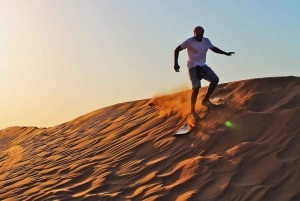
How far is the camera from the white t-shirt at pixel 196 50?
21.6 ft

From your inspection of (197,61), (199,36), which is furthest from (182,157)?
(199,36)

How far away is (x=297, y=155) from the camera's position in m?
4.81

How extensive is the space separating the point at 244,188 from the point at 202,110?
8.38 feet

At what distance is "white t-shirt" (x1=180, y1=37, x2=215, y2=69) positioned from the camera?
21.6ft

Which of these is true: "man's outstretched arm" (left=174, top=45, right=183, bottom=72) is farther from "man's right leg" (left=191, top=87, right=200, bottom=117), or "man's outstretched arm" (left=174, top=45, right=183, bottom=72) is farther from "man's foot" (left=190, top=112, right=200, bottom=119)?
"man's foot" (left=190, top=112, right=200, bottom=119)

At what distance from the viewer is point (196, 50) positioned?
21.6 feet

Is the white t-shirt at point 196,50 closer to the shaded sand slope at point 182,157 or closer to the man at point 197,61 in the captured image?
the man at point 197,61

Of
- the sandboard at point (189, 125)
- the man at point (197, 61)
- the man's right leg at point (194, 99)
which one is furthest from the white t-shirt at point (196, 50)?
the sandboard at point (189, 125)

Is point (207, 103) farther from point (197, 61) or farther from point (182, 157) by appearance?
point (182, 157)

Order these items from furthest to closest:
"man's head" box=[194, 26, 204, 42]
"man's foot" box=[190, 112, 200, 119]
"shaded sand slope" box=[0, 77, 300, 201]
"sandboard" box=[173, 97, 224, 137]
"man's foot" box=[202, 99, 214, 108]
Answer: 1. "man's foot" box=[202, 99, 214, 108]
2. "man's foot" box=[190, 112, 200, 119]
3. "man's head" box=[194, 26, 204, 42]
4. "sandboard" box=[173, 97, 224, 137]
5. "shaded sand slope" box=[0, 77, 300, 201]

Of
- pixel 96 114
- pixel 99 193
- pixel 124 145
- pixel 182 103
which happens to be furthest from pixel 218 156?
pixel 96 114

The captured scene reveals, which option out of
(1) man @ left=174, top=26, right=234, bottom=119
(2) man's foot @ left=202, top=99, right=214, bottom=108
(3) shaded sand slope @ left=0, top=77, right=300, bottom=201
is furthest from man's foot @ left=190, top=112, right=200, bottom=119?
(2) man's foot @ left=202, top=99, right=214, bottom=108

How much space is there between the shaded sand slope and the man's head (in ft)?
3.94

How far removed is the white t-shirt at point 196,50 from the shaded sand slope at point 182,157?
858mm
